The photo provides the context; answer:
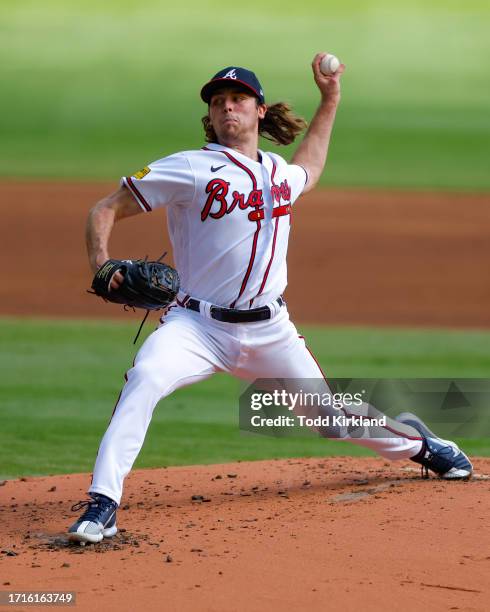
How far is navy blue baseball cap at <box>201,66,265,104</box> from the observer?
473 centimetres

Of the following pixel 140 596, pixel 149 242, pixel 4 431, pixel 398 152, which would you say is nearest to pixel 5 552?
pixel 140 596

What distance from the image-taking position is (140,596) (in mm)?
3506

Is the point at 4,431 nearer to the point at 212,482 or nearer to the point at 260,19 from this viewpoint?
the point at 212,482

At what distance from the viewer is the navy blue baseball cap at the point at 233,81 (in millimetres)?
4727

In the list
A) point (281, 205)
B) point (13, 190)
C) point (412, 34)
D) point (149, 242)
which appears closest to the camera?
point (281, 205)

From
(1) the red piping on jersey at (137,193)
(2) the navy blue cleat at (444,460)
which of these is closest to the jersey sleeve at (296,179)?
(1) the red piping on jersey at (137,193)

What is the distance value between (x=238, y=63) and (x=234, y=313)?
72.1 feet

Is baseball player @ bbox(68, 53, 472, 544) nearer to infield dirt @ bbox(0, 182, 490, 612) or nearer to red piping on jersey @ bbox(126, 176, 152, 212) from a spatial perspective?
red piping on jersey @ bbox(126, 176, 152, 212)

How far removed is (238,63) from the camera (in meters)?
25.9

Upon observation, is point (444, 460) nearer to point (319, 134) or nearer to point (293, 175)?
point (293, 175)

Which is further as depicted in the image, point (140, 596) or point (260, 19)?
point (260, 19)

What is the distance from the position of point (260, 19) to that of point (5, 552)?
2670 cm

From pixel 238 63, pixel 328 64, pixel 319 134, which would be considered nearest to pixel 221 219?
pixel 319 134

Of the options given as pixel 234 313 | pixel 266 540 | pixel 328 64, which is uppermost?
pixel 328 64
